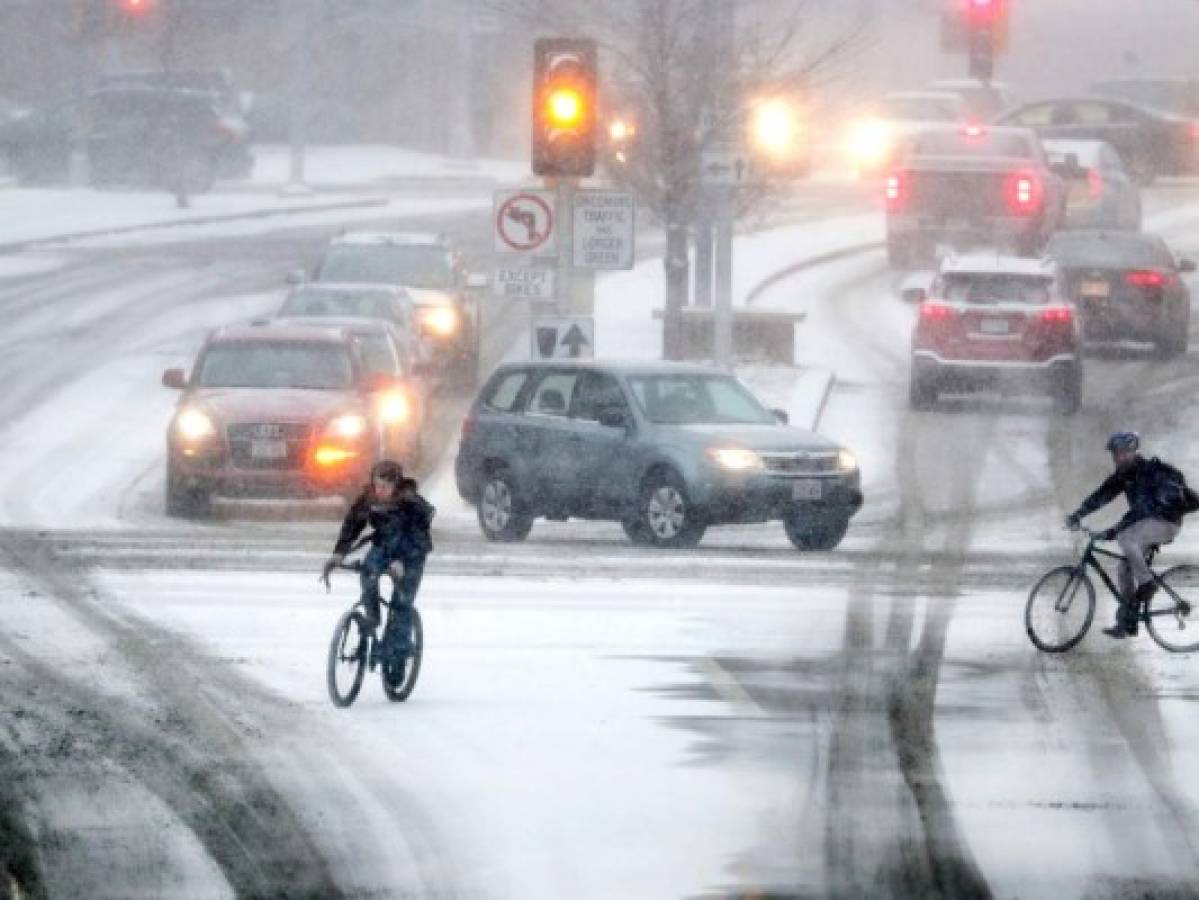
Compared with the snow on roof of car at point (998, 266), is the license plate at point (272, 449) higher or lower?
lower

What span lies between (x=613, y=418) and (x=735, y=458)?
4.79 feet

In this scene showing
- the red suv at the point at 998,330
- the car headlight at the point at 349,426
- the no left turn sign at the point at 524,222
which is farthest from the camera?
the red suv at the point at 998,330

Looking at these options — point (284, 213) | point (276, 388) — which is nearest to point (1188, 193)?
point (284, 213)

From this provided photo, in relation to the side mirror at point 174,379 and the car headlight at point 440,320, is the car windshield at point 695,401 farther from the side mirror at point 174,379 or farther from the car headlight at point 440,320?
the car headlight at point 440,320

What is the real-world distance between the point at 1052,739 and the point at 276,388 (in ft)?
50.0

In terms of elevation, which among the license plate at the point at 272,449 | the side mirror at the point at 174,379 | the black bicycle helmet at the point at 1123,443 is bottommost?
the license plate at the point at 272,449

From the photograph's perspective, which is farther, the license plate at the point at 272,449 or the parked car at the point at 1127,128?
the parked car at the point at 1127,128

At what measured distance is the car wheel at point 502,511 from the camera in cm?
2780

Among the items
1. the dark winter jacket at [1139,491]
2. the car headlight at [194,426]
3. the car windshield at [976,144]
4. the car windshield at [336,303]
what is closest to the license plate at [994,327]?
the car windshield at [336,303]

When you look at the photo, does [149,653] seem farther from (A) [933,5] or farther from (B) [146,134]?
(A) [933,5]

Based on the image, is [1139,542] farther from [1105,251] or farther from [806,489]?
[1105,251]

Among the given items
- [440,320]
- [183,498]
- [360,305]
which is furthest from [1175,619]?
[440,320]

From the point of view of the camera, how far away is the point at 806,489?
2619 cm

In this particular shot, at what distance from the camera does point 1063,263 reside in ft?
136
